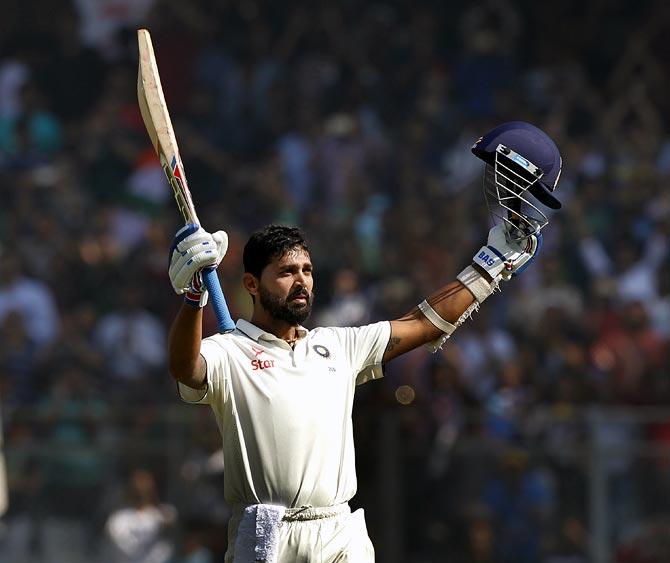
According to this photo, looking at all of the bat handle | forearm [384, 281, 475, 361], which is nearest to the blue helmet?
forearm [384, 281, 475, 361]

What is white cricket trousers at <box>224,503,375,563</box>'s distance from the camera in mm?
5082

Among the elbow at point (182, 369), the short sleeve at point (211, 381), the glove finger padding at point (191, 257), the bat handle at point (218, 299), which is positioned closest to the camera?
the glove finger padding at point (191, 257)

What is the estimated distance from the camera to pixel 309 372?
5.21 metres

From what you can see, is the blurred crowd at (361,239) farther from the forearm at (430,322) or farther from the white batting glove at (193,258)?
the white batting glove at (193,258)

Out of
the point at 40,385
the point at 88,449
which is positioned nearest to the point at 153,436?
the point at 88,449

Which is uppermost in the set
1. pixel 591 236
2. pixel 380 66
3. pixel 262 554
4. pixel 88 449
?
pixel 380 66

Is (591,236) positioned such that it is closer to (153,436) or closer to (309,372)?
(153,436)

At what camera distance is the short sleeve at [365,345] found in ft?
17.7

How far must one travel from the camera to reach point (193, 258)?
4836 millimetres

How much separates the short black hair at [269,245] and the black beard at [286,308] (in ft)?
0.32

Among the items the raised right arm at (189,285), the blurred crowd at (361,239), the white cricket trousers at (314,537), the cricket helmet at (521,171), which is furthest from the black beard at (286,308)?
the blurred crowd at (361,239)

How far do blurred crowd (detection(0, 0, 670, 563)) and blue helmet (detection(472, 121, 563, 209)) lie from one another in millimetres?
4718

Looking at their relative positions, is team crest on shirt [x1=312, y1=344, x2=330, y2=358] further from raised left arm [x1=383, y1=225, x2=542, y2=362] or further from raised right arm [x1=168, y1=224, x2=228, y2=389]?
raised right arm [x1=168, y1=224, x2=228, y2=389]

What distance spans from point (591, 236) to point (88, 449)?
422 cm
